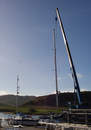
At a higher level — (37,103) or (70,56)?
(70,56)

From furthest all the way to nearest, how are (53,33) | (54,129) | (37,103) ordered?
(37,103)
(53,33)
(54,129)

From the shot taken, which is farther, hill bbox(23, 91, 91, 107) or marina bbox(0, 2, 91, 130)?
hill bbox(23, 91, 91, 107)

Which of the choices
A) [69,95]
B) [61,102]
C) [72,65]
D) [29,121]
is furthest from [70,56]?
[69,95]

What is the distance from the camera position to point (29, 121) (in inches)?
1182

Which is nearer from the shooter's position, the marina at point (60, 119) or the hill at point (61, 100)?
the marina at point (60, 119)

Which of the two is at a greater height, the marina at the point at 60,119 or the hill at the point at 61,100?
the hill at the point at 61,100

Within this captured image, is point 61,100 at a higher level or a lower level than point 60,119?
higher

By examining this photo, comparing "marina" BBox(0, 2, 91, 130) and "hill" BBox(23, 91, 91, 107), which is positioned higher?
"hill" BBox(23, 91, 91, 107)

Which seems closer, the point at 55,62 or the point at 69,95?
the point at 55,62

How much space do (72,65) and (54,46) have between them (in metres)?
9.71

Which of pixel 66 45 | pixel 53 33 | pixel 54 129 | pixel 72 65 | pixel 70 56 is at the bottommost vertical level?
pixel 54 129

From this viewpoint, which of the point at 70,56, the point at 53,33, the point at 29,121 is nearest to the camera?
the point at 29,121

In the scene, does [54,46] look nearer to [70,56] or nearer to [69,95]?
[70,56]

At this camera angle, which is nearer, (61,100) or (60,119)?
(60,119)
